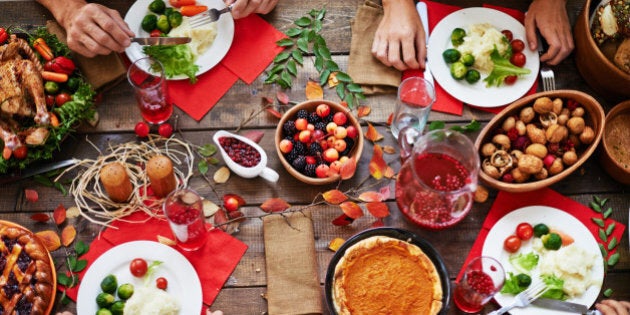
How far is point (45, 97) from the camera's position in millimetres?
2225

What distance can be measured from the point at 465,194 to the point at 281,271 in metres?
0.74

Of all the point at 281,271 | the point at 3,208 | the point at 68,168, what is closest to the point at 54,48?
the point at 68,168

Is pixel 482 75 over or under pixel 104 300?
over

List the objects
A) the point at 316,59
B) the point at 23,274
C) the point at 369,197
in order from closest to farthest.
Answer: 1. the point at 23,274
2. the point at 369,197
3. the point at 316,59

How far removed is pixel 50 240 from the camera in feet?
7.14

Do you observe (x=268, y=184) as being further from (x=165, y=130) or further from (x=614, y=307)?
(x=614, y=307)

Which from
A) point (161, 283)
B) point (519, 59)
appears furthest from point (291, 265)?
point (519, 59)

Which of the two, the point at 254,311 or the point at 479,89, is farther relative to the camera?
the point at 479,89

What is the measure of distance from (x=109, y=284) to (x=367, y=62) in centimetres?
137

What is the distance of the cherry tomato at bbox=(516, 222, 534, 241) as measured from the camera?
2.20m

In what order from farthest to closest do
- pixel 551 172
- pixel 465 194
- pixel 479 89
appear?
pixel 479 89 → pixel 551 172 → pixel 465 194

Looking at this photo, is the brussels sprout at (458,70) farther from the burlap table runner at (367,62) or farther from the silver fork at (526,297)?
the silver fork at (526,297)

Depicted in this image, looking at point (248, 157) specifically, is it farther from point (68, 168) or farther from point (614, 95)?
point (614, 95)

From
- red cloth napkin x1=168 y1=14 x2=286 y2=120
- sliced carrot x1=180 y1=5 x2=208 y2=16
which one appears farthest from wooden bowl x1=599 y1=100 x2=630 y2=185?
sliced carrot x1=180 y1=5 x2=208 y2=16
